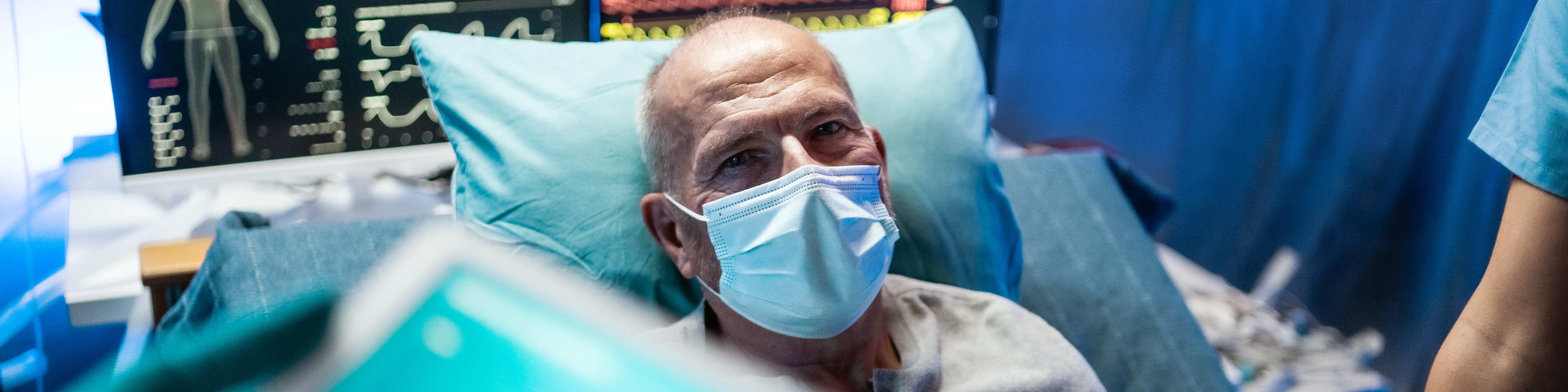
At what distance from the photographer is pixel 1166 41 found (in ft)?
7.11

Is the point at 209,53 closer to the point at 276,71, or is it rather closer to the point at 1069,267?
the point at 276,71

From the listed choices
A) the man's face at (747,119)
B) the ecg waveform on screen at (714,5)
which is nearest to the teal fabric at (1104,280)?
the ecg waveform on screen at (714,5)

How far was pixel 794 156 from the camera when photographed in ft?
3.75

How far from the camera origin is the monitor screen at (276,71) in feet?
4.99

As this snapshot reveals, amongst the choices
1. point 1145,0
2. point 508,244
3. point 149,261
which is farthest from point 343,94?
point 1145,0

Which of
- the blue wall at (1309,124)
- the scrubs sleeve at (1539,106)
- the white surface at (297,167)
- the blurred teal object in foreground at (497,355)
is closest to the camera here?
the blurred teal object in foreground at (497,355)

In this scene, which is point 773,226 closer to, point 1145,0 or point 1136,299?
point 1136,299

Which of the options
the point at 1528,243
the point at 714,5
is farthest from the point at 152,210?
the point at 1528,243

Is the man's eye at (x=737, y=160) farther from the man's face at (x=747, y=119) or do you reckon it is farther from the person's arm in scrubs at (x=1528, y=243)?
the person's arm in scrubs at (x=1528, y=243)

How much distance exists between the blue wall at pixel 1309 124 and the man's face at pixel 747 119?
1124 mm

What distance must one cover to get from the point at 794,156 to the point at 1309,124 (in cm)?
143

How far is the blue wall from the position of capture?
5.84 ft

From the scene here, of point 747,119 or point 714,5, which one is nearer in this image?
point 747,119

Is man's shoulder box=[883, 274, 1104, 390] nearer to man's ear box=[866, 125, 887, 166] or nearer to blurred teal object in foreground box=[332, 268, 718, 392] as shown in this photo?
man's ear box=[866, 125, 887, 166]
